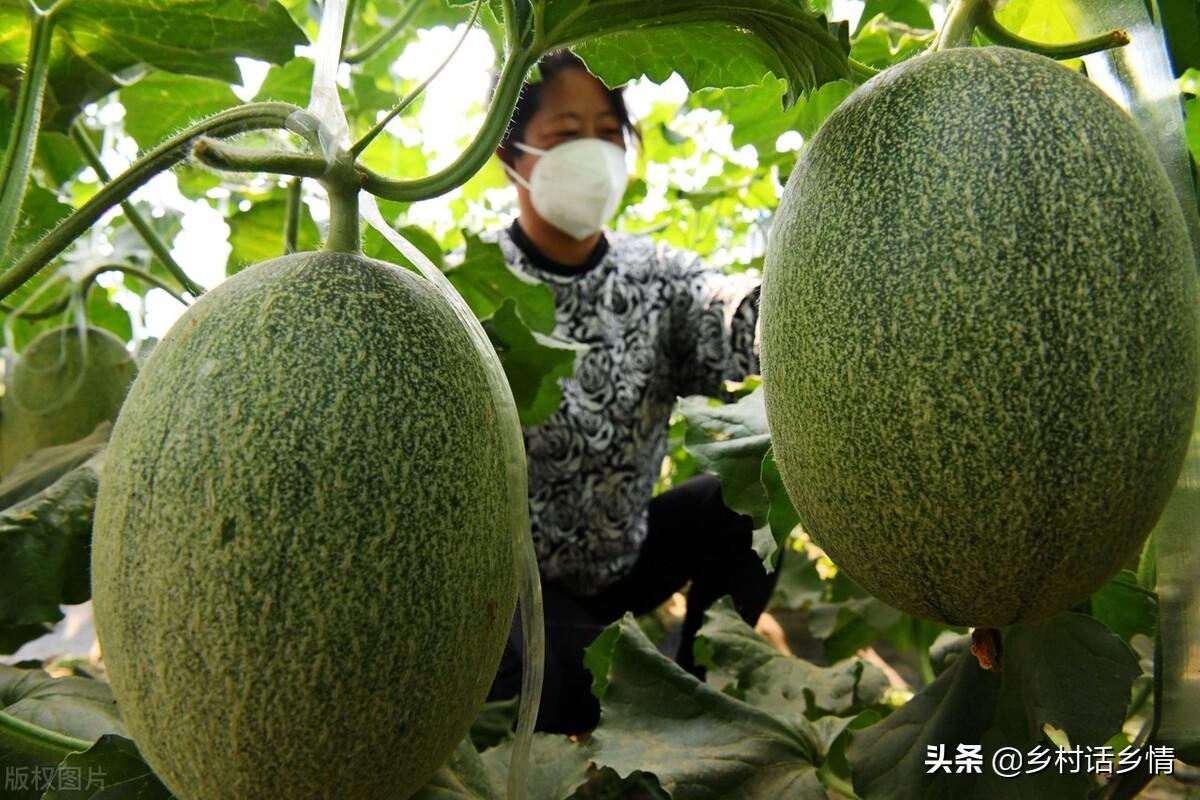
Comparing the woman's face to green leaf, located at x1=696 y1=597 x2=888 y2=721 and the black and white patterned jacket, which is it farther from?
green leaf, located at x1=696 y1=597 x2=888 y2=721

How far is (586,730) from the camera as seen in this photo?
2523mm

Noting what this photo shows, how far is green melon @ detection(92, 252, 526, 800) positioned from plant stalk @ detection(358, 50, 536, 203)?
10 cm

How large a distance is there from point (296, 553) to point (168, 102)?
1.31 meters

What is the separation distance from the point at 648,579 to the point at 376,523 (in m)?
2.20

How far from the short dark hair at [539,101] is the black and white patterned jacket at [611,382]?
0.88 ft

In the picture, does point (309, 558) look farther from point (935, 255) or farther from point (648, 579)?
point (648, 579)

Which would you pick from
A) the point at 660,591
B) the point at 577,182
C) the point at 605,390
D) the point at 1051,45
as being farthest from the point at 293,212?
the point at 660,591

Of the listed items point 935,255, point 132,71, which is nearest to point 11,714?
point 132,71

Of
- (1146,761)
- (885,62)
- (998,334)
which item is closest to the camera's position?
(998,334)

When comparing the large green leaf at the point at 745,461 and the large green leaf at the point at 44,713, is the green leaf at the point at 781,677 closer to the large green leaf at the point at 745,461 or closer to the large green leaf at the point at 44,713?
the large green leaf at the point at 745,461

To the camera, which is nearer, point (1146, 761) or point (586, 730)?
point (1146, 761)

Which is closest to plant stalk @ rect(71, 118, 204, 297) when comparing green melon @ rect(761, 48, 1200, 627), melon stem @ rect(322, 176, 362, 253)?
melon stem @ rect(322, 176, 362, 253)

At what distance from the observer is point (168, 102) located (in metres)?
1.67

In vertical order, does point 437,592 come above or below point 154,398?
below
